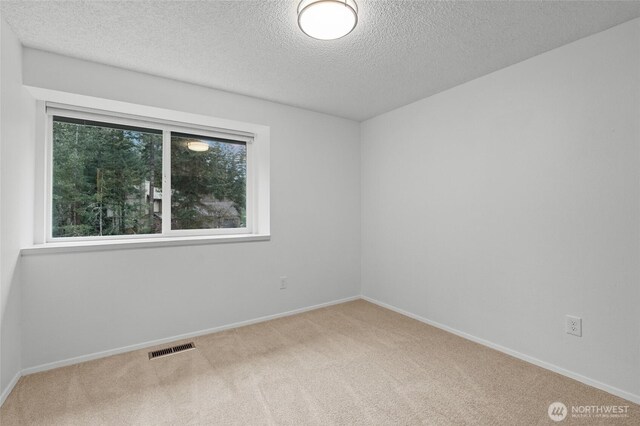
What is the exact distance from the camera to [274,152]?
331 centimetres

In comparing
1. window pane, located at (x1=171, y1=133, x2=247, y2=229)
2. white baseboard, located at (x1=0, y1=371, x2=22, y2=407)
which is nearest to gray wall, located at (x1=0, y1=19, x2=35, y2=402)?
white baseboard, located at (x1=0, y1=371, x2=22, y2=407)

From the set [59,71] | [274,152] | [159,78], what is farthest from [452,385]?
[59,71]

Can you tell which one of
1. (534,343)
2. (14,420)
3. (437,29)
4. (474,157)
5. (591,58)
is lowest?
(14,420)

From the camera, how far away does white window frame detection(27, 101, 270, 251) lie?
2.53 m

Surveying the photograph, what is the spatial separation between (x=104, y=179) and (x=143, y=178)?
0.31m

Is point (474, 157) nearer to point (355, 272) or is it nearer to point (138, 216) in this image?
point (355, 272)

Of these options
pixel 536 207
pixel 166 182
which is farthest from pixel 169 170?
pixel 536 207

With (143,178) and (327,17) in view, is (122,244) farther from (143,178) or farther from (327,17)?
(327,17)

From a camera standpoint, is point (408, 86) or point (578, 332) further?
point (408, 86)

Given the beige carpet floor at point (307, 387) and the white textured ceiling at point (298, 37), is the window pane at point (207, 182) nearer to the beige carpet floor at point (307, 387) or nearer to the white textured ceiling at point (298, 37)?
the white textured ceiling at point (298, 37)

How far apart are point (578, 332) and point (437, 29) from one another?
222cm

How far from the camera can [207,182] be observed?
3.28m

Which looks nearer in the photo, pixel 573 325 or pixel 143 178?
pixel 573 325

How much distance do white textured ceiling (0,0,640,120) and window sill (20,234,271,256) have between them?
55.6 inches
